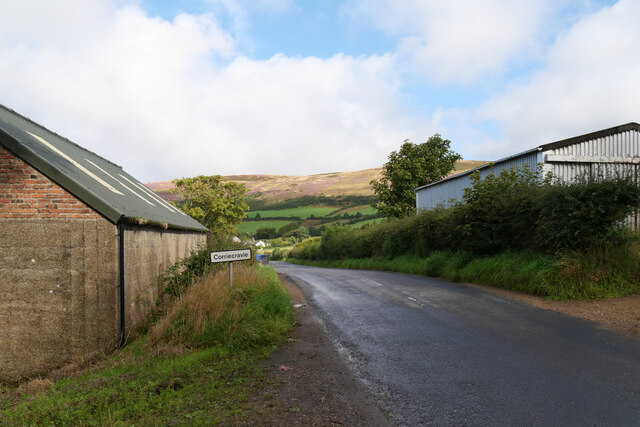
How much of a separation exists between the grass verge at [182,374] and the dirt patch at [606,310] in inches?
248

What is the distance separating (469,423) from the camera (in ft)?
14.4

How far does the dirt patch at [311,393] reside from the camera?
4.52 m

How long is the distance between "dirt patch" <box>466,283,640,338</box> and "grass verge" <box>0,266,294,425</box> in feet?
20.6

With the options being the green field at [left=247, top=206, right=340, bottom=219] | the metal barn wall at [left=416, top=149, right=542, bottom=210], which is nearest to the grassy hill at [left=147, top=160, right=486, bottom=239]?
the green field at [left=247, top=206, right=340, bottom=219]

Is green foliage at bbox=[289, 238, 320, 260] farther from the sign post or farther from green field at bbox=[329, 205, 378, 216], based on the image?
the sign post

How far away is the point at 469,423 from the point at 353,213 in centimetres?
7351

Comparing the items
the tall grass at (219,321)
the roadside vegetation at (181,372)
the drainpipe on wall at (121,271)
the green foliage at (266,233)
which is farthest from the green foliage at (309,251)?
the drainpipe on wall at (121,271)

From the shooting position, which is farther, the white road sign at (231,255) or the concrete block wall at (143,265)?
the white road sign at (231,255)

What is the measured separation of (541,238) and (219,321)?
1067 cm

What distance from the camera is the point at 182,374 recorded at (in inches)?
235

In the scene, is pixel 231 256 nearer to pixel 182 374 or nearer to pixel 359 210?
pixel 182 374

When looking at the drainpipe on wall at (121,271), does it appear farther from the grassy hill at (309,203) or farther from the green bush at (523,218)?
the grassy hill at (309,203)

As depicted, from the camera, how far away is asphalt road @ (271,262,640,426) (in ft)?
15.3

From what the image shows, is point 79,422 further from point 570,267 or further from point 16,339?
point 570,267
